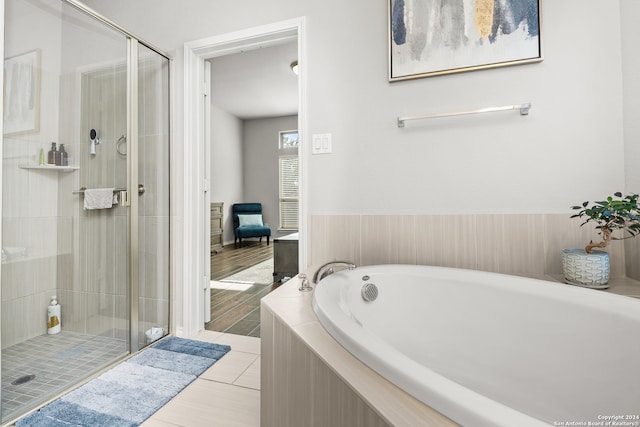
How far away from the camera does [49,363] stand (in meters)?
1.48

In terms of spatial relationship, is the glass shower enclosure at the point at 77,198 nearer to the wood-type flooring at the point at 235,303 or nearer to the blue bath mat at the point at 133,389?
the blue bath mat at the point at 133,389

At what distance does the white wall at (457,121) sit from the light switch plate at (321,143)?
31 mm

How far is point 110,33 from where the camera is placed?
1.81 metres

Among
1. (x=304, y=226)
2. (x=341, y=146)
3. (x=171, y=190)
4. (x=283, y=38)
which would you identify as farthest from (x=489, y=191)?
(x=171, y=190)

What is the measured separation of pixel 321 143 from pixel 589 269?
1.41m

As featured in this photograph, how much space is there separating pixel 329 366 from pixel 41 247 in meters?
1.80

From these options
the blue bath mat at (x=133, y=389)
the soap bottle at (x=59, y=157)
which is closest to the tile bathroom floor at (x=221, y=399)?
the blue bath mat at (x=133, y=389)

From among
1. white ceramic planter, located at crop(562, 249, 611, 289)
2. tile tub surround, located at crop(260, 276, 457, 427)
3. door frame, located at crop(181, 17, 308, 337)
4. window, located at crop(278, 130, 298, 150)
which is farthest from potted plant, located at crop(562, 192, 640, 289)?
window, located at crop(278, 130, 298, 150)

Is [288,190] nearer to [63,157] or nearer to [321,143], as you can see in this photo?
[321,143]

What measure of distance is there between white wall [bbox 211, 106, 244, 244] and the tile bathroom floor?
4751 millimetres

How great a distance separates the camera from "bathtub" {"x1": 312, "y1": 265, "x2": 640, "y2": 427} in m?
0.82

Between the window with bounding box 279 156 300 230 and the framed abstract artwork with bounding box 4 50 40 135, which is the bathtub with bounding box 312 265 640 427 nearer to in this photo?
the framed abstract artwork with bounding box 4 50 40 135

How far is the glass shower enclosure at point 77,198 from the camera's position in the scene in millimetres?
1404

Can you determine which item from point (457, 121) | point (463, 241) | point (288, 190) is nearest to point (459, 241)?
point (463, 241)
